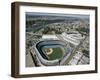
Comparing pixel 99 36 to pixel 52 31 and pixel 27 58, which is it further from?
pixel 27 58

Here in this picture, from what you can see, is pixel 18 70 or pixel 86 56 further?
pixel 86 56

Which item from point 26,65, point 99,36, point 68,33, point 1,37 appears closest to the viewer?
point 1,37

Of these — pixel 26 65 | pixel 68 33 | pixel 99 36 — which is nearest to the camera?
pixel 26 65

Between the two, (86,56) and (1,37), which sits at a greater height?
(1,37)

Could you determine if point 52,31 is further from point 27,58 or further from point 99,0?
point 99,0

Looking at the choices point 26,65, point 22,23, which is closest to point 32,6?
point 22,23

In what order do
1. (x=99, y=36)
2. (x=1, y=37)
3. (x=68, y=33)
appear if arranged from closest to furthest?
(x=1, y=37) < (x=68, y=33) < (x=99, y=36)

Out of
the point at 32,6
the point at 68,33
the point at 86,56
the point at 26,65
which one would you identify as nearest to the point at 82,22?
the point at 68,33

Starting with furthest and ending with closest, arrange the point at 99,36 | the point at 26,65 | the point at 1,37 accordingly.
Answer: the point at 99,36, the point at 26,65, the point at 1,37

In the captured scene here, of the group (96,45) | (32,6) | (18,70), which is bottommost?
(18,70)
